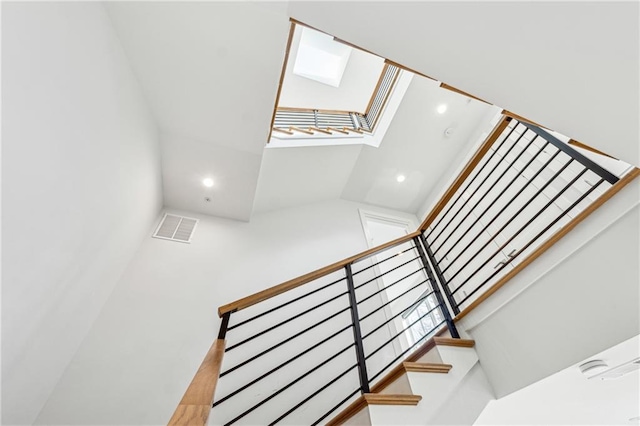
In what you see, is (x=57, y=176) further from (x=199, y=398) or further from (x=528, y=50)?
(x=528, y=50)

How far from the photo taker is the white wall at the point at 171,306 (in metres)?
1.89

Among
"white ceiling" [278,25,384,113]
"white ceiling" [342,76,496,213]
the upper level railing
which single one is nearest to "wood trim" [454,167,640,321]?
the upper level railing

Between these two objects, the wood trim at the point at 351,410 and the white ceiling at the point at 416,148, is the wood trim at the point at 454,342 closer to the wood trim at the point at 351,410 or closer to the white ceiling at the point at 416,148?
the wood trim at the point at 351,410

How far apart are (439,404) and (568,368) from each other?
2.07 feet

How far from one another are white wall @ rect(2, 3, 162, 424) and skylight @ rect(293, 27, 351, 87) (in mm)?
4288

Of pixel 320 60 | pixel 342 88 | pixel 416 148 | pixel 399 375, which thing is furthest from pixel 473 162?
pixel 320 60

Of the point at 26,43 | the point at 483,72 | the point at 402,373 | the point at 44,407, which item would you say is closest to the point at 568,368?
the point at 402,373

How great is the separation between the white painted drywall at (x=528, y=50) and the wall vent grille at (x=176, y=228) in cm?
273

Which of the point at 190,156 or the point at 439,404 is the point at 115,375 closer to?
the point at 190,156

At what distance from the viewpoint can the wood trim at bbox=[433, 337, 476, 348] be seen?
1587 millimetres

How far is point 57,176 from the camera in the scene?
1.44 metres

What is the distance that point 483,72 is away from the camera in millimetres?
899

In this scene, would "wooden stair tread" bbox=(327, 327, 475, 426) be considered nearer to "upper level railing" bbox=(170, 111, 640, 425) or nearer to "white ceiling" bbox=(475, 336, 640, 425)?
"upper level railing" bbox=(170, 111, 640, 425)

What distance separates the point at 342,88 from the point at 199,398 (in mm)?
6003
